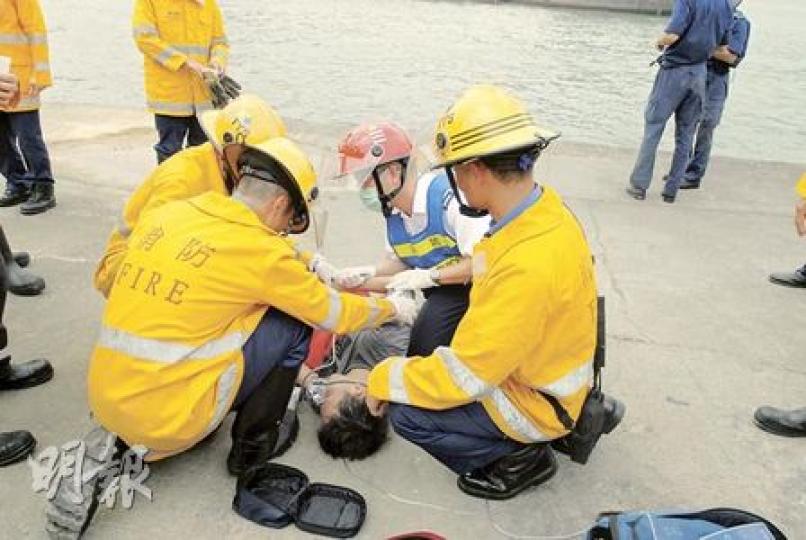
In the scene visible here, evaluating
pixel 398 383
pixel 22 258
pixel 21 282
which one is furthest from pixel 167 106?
pixel 398 383

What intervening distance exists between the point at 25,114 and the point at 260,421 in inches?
133

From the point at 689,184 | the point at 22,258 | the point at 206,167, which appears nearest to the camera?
the point at 206,167

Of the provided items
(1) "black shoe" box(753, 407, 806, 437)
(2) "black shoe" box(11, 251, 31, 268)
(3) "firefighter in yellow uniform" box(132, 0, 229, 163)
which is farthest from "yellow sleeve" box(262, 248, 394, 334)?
(3) "firefighter in yellow uniform" box(132, 0, 229, 163)

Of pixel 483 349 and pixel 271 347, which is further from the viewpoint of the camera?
pixel 271 347

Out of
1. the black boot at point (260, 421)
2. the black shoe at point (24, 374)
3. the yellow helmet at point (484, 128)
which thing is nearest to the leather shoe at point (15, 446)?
the black shoe at point (24, 374)

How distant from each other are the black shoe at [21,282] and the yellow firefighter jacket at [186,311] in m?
1.72

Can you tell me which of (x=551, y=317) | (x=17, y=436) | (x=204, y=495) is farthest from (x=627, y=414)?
(x=17, y=436)

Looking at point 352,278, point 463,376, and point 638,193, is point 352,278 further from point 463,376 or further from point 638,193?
point 638,193

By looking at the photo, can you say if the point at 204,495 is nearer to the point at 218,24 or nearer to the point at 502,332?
the point at 502,332

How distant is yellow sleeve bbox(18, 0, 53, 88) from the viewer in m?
4.50

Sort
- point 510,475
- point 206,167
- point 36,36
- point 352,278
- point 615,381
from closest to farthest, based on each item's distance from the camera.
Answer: point 510,475
point 206,167
point 352,278
point 615,381
point 36,36

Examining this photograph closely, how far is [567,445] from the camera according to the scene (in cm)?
250

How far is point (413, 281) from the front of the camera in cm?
285

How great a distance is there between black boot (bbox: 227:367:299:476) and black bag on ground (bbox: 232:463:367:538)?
0.06 meters
